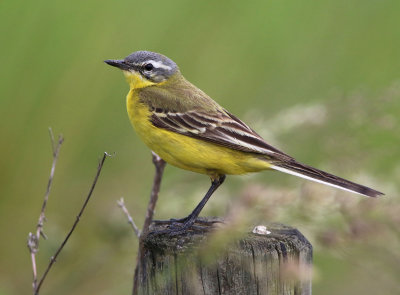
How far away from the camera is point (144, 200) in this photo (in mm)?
5734

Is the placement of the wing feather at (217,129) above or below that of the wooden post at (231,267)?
above

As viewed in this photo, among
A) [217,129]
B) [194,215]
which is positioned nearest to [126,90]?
[217,129]

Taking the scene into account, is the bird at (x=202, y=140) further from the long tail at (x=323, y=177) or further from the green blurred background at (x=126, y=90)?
the green blurred background at (x=126, y=90)

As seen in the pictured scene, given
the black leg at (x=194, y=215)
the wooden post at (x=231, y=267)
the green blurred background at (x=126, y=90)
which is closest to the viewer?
the wooden post at (x=231, y=267)

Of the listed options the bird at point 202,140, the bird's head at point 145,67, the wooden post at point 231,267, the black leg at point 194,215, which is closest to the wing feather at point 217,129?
the bird at point 202,140

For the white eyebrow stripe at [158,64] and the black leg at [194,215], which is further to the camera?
the white eyebrow stripe at [158,64]

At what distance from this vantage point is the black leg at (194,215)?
3735mm

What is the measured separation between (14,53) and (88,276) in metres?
2.00

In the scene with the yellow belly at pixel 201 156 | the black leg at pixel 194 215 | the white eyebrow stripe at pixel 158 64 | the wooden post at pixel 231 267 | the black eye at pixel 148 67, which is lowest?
the wooden post at pixel 231 267

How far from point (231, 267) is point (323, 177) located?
41.4 inches

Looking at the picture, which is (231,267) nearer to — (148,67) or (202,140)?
(202,140)

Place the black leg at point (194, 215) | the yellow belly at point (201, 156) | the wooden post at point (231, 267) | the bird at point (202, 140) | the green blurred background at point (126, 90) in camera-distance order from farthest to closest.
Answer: the green blurred background at point (126, 90)
the yellow belly at point (201, 156)
the bird at point (202, 140)
the black leg at point (194, 215)
the wooden post at point (231, 267)

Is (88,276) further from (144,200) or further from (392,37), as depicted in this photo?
(392,37)

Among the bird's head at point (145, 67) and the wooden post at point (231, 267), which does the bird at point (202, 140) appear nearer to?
the bird's head at point (145, 67)
